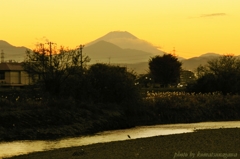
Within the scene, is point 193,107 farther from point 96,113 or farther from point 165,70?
point 165,70

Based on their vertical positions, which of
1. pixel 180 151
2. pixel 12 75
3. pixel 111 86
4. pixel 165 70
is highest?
pixel 165 70

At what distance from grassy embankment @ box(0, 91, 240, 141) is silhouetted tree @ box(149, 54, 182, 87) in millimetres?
59788

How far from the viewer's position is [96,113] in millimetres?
50219

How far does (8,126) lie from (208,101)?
32475mm

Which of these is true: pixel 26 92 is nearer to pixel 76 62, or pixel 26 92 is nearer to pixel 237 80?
pixel 76 62

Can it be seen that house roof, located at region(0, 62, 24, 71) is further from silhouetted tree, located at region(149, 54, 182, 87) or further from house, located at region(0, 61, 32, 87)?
silhouetted tree, located at region(149, 54, 182, 87)

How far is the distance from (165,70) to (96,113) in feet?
264

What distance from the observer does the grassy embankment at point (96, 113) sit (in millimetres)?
41156

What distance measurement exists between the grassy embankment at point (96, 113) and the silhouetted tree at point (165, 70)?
5979cm

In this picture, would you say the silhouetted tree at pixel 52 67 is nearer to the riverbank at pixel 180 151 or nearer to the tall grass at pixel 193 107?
the tall grass at pixel 193 107

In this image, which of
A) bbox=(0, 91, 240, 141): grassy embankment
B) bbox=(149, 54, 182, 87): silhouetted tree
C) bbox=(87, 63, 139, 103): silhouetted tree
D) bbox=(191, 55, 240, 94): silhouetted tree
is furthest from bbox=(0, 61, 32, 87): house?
bbox=(87, 63, 139, 103): silhouetted tree

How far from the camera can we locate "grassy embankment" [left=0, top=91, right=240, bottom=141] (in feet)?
135

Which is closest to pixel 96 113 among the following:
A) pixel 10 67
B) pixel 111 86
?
pixel 111 86

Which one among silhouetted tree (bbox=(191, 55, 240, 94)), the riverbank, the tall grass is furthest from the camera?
silhouetted tree (bbox=(191, 55, 240, 94))
